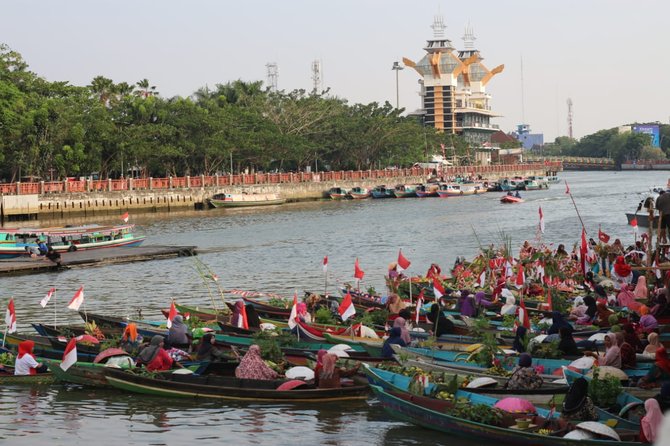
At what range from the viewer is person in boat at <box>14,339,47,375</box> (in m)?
19.6

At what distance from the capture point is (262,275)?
1599 inches

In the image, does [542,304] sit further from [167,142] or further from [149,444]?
[167,142]

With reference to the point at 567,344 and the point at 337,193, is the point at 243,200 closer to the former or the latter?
the point at 337,193

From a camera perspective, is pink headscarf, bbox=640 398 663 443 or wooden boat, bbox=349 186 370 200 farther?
wooden boat, bbox=349 186 370 200

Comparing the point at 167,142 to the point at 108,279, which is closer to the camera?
the point at 108,279

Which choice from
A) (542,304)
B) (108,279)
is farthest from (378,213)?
(542,304)

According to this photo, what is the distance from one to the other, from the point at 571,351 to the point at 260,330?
6.97 meters

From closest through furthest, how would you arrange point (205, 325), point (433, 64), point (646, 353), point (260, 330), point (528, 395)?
point (528, 395) < point (646, 353) < point (260, 330) < point (205, 325) < point (433, 64)

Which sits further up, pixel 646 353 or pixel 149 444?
pixel 646 353

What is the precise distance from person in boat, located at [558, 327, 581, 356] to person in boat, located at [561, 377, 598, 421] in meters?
3.47

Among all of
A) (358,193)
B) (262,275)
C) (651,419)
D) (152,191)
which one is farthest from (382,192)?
(651,419)

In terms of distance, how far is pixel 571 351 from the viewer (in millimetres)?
17469

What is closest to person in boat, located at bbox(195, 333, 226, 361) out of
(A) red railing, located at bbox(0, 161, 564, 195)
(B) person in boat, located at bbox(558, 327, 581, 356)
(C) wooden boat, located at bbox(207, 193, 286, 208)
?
(B) person in boat, located at bbox(558, 327, 581, 356)

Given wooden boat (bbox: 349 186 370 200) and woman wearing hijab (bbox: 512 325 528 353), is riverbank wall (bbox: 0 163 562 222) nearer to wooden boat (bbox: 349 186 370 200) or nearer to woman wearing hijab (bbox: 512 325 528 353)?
wooden boat (bbox: 349 186 370 200)
